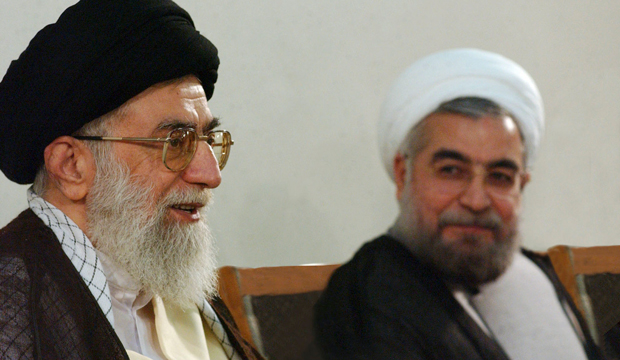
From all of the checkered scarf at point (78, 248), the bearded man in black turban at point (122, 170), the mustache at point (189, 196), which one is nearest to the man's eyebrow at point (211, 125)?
the bearded man in black turban at point (122, 170)

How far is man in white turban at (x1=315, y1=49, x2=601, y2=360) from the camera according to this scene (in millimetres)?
256

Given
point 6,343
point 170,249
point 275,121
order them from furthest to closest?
1. point 170,249
2. point 6,343
3. point 275,121

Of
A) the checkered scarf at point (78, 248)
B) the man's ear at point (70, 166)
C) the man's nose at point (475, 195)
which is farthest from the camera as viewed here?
the man's ear at point (70, 166)

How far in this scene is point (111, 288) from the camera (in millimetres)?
1118

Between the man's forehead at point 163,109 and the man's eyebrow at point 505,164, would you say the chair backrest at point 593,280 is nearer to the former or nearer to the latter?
the man's eyebrow at point 505,164

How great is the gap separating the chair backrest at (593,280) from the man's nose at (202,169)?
2.74ft

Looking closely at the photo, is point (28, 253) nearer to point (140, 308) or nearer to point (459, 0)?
point (140, 308)

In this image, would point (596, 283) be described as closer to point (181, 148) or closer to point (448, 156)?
point (448, 156)

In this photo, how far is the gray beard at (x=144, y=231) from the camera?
1.11m

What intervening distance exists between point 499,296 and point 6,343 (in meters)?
0.79

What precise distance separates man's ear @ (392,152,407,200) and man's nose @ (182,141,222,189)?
0.84 m

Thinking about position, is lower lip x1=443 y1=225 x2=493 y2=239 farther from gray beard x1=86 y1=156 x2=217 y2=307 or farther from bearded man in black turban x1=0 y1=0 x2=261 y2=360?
gray beard x1=86 y1=156 x2=217 y2=307

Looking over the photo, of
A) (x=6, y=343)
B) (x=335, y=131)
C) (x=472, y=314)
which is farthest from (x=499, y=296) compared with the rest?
(x=6, y=343)

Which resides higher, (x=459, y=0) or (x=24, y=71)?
(x=24, y=71)
